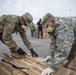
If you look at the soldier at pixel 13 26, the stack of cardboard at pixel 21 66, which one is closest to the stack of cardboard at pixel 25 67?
the stack of cardboard at pixel 21 66

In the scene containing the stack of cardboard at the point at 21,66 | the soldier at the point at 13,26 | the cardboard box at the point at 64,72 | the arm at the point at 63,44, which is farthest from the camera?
the soldier at the point at 13,26

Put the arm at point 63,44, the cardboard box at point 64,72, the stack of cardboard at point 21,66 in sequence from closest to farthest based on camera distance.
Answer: the cardboard box at point 64,72
the arm at point 63,44
the stack of cardboard at point 21,66

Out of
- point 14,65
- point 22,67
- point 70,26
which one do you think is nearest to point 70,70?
point 70,26

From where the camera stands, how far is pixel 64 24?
7.82 ft

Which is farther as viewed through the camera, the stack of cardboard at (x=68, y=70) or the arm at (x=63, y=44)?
the arm at (x=63, y=44)

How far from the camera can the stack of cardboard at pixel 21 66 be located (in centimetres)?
257

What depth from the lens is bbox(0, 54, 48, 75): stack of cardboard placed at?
101 inches

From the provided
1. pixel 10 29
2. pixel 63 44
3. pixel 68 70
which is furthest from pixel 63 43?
pixel 10 29

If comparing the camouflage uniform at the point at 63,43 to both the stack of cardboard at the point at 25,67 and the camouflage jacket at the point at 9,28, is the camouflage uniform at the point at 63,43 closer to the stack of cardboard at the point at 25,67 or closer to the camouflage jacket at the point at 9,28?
the stack of cardboard at the point at 25,67

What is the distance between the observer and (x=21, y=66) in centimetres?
283

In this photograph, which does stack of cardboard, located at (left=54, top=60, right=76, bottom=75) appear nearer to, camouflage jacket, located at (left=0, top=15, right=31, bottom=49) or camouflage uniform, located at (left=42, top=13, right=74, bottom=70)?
camouflage uniform, located at (left=42, top=13, right=74, bottom=70)

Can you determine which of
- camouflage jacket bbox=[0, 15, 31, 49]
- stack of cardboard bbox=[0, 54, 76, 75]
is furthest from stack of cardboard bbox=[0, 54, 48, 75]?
camouflage jacket bbox=[0, 15, 31, 49]

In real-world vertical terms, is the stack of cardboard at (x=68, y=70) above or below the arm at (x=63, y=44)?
below

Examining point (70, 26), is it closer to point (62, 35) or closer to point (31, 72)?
point (62, 35)
